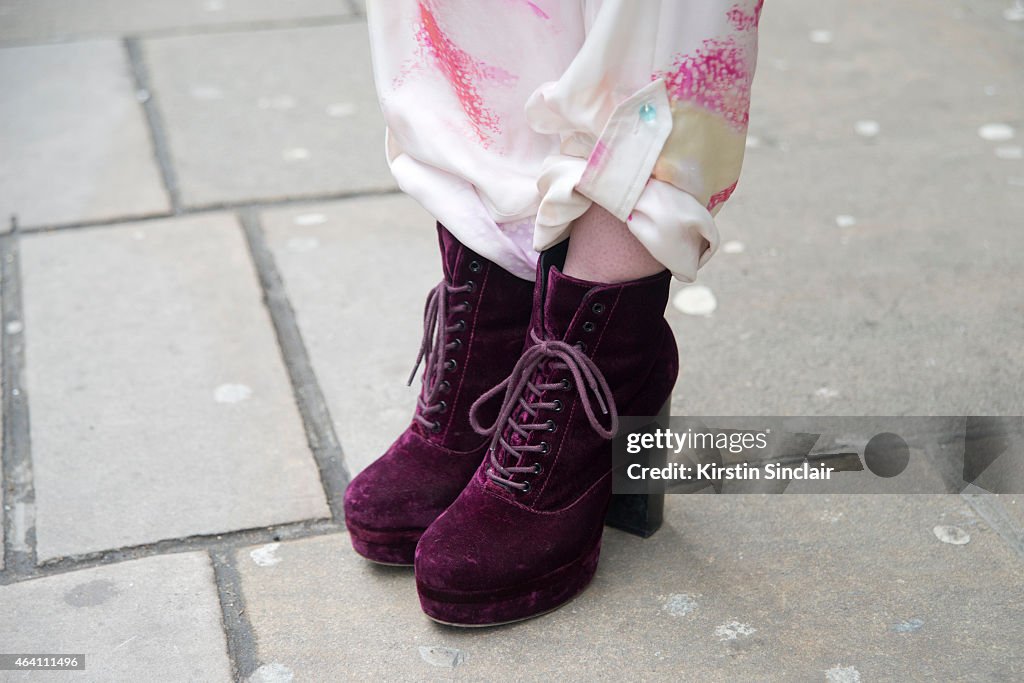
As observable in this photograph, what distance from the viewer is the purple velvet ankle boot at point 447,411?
1.02m

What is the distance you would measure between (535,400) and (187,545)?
397 mm

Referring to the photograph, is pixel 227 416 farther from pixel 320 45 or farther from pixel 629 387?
pixel 320 45

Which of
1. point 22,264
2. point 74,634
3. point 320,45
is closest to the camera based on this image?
point 74,634

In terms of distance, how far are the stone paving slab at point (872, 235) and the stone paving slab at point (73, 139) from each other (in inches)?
37.2

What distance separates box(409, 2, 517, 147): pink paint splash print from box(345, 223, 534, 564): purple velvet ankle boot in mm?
109

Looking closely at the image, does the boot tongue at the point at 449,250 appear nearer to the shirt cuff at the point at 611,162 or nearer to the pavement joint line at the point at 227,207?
the shirt cuff at the point at 611,162

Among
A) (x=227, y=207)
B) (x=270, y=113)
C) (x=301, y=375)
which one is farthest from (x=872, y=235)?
(x=270, y=113)

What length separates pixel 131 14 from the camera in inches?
97.2

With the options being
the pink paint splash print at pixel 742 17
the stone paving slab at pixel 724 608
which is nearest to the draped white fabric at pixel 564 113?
the pink paint splash print at pixel 742 17

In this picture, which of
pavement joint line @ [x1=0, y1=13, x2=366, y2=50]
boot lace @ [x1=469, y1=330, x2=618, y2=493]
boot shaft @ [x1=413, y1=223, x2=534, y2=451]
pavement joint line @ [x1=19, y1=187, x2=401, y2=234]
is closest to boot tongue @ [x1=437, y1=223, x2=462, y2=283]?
boot shaft @ [x1=413, y1=223, x2=534, y2=451]

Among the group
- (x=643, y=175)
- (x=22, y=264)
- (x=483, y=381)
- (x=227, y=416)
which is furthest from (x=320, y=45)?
(x=643, y=175)

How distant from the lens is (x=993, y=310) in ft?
4.70

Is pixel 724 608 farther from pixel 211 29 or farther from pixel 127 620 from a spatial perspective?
pixel 211 29

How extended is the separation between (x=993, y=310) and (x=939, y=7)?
1278 mm
